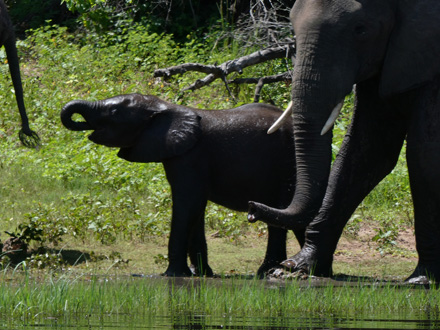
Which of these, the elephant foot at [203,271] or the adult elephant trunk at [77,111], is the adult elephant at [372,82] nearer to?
the elephant foot at [203,271]

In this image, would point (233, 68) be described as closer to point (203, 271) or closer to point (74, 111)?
point (74, 111)

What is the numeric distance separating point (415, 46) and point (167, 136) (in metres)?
2.43

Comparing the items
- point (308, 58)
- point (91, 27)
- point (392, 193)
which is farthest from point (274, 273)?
point (91, 27)

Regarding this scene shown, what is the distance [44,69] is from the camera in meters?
18.5

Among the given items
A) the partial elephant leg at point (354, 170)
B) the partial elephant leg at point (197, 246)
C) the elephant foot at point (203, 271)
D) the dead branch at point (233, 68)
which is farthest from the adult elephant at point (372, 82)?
the dead branch at point (233, 68)

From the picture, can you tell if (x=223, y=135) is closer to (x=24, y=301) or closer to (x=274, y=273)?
(x=274, y=273)

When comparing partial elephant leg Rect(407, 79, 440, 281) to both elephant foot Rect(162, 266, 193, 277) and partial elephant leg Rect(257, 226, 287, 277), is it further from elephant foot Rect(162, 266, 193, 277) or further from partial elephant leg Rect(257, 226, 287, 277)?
elephant foot Rect(162, 266, 193, 277)

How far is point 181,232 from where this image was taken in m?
8.95

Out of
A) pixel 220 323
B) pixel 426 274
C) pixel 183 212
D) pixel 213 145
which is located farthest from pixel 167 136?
pixel 220 323

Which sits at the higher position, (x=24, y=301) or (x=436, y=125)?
(x=436, y=125)

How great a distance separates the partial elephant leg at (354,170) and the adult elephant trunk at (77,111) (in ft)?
7.42

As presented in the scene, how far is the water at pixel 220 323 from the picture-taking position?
5.60 metres

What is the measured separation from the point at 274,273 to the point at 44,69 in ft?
36.2

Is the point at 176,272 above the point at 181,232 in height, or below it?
below
